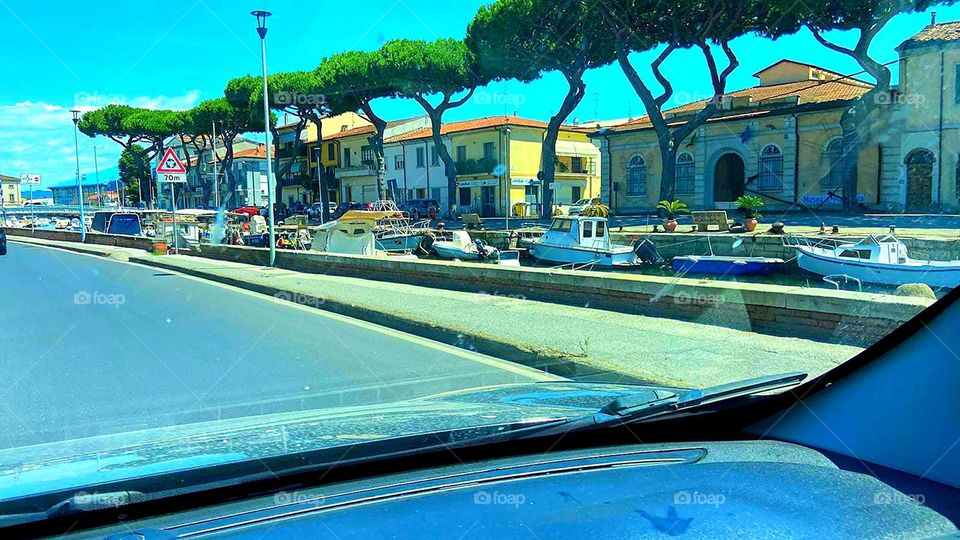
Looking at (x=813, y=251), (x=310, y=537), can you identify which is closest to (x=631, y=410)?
(x=310, y=537)

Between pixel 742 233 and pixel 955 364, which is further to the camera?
pixel 742 233

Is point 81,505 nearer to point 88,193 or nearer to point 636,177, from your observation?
point 636,177

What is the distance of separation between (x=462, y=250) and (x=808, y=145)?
63.6 feet

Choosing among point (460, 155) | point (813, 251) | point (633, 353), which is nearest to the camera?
point (633, 353)

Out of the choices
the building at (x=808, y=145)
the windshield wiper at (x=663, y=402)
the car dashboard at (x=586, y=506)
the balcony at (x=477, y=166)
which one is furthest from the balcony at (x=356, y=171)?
the car dashboard at (x=586, y=506)

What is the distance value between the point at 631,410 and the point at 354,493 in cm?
121

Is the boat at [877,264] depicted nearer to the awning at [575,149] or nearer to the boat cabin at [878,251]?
the boat cabin at [878,251]

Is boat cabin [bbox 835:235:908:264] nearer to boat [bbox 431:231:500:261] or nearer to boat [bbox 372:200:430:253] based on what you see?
boat [bbox 431:231:500:261]

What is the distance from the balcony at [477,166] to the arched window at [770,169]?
69.0 ft

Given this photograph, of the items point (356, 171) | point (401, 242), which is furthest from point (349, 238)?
point (356, 171)

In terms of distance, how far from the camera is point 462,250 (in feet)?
94.4

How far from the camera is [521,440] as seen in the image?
2.69m

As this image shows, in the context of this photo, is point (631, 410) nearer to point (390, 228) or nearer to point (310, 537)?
point (310, 537)

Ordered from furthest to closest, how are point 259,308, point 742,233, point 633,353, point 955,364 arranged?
point 742,233 → point 259,308 → point 633,353 → point 955,364
